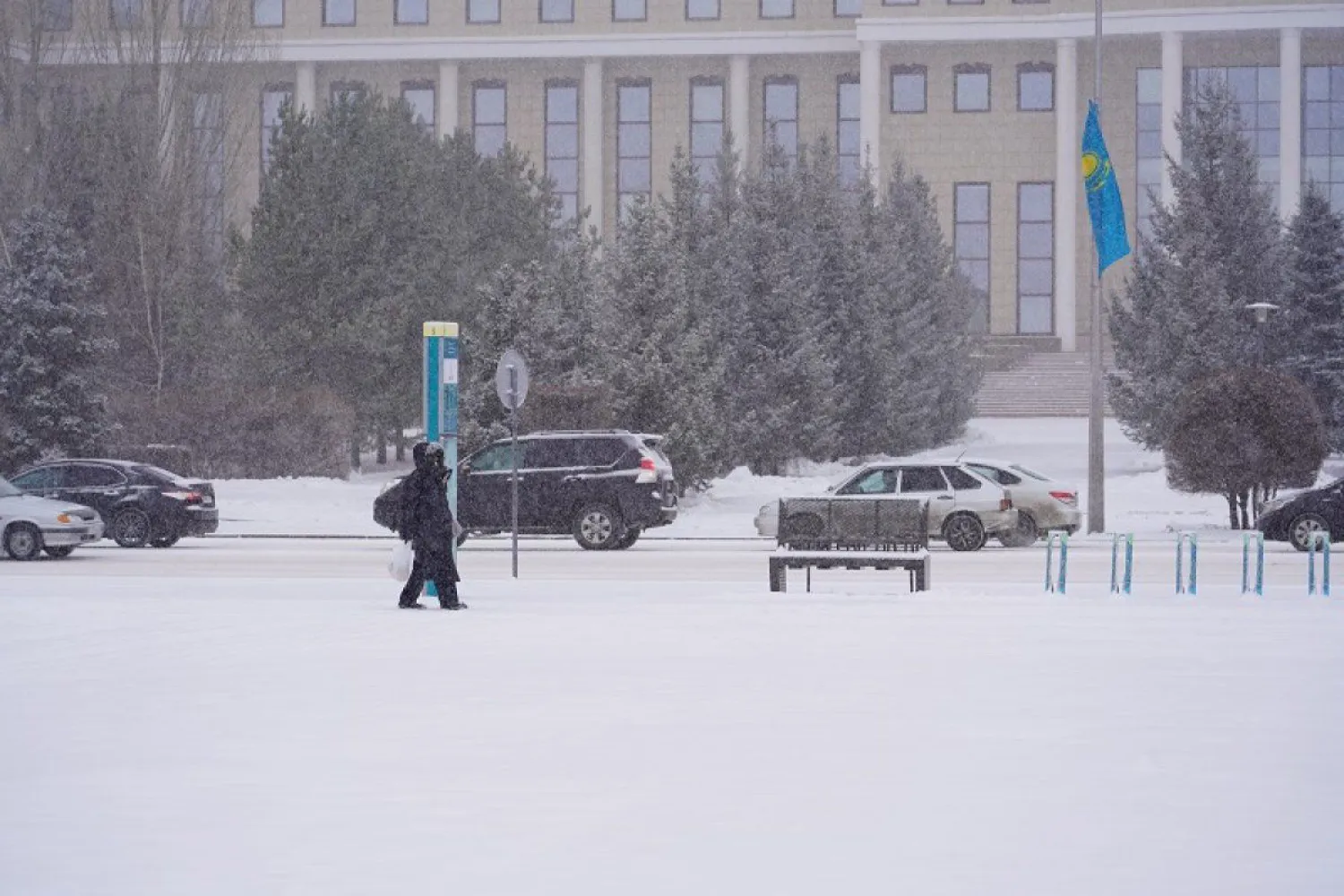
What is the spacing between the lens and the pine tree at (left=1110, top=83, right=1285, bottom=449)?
1988 inches

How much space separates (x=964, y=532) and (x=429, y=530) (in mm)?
14008

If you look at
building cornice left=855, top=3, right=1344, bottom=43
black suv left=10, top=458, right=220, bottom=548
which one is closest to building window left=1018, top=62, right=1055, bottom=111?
building cornice left=855, top=3, right=1344, bottom=43

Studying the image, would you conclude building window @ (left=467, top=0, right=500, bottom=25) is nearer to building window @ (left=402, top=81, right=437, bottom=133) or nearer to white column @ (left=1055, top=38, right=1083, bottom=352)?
building window @ (left=402, top=81, right=437, bottom=133)

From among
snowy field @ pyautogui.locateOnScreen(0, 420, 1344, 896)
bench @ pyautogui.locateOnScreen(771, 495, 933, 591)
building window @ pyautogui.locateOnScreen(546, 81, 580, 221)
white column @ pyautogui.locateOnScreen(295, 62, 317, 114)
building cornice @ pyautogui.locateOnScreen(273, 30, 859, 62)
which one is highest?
building cornice @ pyautogui.locateOnScreen(273, 30, 859, 62)

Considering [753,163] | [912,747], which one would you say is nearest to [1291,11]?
[753,163]

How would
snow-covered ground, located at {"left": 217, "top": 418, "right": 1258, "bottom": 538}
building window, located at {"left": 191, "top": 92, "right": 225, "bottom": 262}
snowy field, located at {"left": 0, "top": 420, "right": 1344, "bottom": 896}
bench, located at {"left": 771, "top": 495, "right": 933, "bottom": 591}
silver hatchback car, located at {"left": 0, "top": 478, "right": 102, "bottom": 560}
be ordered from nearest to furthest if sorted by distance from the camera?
snowy field, located at {"left": 0, "top": 420, "right": 1344, "bottom": 896}
bench, located at {"left": 771, "top": 495, "right": 933, "bottom": 591}
silver hatchback car, located at {"left": 0, "top": 478, "right": 102, "bottom": 560}
snow-covered ground, located at {"left": 217, "top": 418, "right": 1258, "bottom": 538}
building window, located at {"left": 191, "top": 92, "right": 225, "bottom": 262}

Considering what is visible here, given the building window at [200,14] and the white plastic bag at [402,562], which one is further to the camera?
the building window at [200,14]

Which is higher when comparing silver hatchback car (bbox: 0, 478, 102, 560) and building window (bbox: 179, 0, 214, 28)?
building window (bbox: 179, 0, 214, 28)

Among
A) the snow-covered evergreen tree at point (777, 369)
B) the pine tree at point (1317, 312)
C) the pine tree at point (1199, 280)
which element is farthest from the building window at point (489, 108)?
the pine tree at point (1317, 312)

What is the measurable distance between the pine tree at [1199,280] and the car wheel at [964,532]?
53.3 ft

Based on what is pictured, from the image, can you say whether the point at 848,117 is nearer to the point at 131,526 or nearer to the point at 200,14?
the point at 200,14

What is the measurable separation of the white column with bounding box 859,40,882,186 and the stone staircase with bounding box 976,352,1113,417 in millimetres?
11747

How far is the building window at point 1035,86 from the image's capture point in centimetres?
9744

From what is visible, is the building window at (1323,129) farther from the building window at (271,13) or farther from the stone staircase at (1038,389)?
the building window at (271,13)
